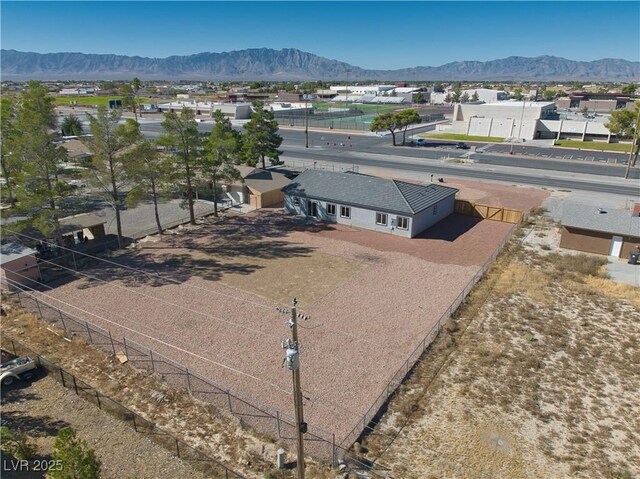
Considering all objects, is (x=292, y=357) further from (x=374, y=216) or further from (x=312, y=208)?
(x=312, y=208)

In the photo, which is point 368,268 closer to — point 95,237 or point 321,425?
point 321,425

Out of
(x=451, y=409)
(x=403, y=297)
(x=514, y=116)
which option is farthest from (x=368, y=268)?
(x=514, y=116)

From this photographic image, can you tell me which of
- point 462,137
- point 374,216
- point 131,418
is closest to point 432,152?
point 462,137

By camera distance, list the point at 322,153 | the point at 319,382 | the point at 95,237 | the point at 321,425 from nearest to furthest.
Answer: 1. the point at 321,425
2. the point at 319,382
3. the point at 95,237
4. the point at 322,153

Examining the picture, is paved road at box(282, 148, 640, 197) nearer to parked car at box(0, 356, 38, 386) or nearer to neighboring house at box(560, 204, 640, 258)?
neighboring house at box(560, 204, 640, 258)

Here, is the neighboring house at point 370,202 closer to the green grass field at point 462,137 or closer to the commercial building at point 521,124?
the green grass field at point 462,137

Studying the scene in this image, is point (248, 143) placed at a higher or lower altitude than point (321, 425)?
higher
